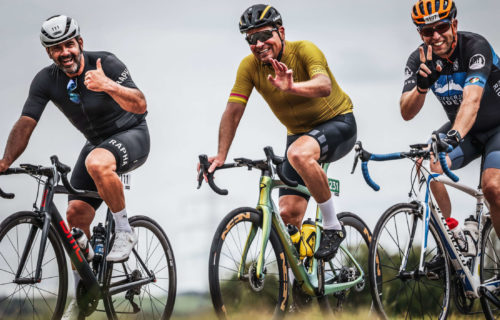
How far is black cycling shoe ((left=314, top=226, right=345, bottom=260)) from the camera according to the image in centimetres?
634

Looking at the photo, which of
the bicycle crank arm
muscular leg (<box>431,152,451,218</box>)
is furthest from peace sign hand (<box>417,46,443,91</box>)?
the bicycle crank arm

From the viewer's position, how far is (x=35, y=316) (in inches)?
233

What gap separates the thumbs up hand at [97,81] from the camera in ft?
19.6

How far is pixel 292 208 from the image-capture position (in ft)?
22.5

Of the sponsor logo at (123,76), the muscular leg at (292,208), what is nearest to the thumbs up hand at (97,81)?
the sponsor logo at (123,76)

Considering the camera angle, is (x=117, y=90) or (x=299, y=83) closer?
(x=299, y=83)

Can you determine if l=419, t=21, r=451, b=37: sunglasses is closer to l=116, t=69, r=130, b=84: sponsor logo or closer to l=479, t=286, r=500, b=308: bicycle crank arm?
l=479, t=286, r=500, b=308: bicycle crank arm

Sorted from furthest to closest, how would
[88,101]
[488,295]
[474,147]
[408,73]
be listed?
[474,147] → [408,73] → [488,295] → [88,101]

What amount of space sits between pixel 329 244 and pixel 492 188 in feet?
4.94

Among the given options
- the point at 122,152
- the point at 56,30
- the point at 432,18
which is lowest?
the point at 122,152

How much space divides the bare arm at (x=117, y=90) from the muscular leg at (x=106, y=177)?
1.48ft

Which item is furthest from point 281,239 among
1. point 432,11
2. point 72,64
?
point 432,11

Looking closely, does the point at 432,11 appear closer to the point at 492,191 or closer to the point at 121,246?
the point at 492,191

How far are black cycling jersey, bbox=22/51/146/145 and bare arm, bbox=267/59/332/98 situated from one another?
142cm
